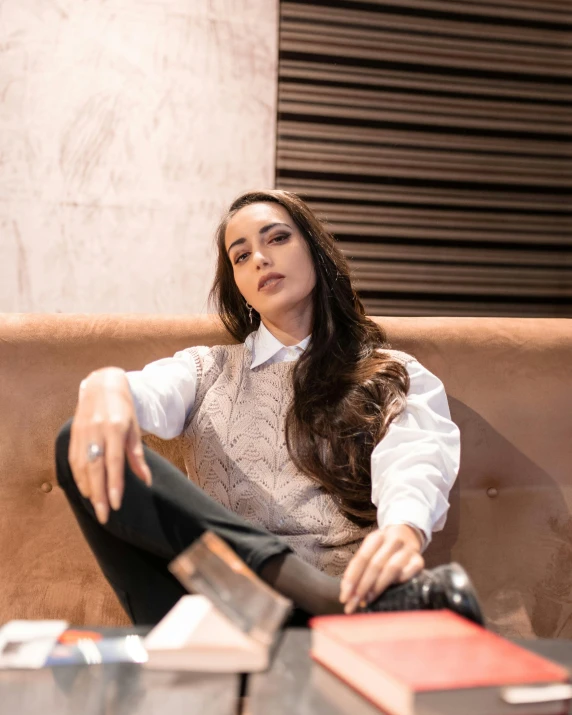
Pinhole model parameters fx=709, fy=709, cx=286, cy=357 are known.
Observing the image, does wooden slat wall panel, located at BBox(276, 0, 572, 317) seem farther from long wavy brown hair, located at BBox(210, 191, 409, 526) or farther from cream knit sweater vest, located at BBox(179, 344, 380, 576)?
cream knit sweater vest, located at BBox(179, 344, 380, 576)

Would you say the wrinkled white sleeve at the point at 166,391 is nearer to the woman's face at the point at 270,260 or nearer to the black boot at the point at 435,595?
the woman's face at the point at 270,260

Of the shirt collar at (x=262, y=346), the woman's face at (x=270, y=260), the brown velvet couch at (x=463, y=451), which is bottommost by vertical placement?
the brown velvet couch at (x=463, y=451)

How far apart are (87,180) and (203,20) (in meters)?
0.57

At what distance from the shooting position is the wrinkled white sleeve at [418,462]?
1.14 m

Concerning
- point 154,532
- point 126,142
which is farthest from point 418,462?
point 126,142

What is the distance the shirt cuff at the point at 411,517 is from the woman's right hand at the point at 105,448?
392 mm

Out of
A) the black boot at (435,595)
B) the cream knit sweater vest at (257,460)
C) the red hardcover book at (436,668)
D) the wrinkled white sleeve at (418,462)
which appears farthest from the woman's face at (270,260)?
the red hardcover book at (436,668)

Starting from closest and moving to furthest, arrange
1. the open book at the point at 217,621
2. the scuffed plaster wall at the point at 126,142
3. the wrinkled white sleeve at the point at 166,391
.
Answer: the open book at the point at 217,621 < the wrinkled white sleeve at the point at 166,391 < the scuffed plaster wall at the point at 126,142

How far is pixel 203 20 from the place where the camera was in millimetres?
2018

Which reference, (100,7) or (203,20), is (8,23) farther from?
(203,20)

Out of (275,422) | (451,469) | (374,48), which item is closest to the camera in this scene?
(451,469)

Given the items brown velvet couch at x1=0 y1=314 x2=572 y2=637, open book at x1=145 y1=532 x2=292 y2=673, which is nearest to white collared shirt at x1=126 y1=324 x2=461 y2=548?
brown velvet couch at x1=0 y1=314 x2=572 y2=637

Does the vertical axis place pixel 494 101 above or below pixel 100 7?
below

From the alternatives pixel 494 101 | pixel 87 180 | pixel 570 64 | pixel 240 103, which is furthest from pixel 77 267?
pixel 570 64
